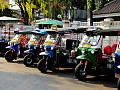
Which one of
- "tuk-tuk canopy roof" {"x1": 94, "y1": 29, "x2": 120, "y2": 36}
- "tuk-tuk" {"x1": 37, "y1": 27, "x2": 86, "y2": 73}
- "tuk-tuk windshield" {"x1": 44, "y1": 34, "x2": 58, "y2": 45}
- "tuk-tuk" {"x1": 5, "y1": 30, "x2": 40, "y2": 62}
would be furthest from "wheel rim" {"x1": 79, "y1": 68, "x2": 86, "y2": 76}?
"tuk-tuk" {"x1": 5, "y1": 30, "x2": 40, "y2": 62}

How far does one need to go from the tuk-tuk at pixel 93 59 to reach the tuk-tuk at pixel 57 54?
3.57 ft

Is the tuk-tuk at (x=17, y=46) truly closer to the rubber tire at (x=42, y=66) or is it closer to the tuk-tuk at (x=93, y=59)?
the rubber tire at (x=42, y=66)

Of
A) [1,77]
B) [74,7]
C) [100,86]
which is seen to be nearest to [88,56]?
[100,86]

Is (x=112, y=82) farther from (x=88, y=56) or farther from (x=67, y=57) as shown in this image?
(x=67, y=57)

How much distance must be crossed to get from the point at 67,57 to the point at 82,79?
215 cm

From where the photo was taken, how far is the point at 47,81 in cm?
1009

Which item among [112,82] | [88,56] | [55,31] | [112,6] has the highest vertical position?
[112,6]

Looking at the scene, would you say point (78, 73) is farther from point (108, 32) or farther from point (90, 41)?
point (108, 32)

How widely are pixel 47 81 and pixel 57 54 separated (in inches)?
87.1

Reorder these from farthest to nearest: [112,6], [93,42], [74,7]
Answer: [74,7] < [112,6] < [93,42]

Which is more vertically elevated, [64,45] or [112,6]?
[112,6]

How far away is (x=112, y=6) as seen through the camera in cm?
2117

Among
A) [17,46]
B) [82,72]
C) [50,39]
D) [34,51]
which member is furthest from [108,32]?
[17,46]

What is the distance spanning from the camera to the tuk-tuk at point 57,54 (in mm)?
11844
